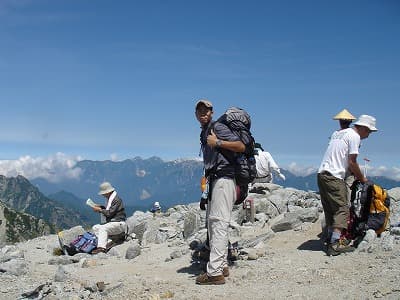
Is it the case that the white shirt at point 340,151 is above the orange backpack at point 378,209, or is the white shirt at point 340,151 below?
above

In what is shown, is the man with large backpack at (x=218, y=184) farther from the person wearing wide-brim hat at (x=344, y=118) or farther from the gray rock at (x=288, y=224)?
the gray rock at (x=288, y=224)

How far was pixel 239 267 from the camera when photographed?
9508mm

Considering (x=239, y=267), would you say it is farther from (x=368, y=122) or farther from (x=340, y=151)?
(x=368, y=122)

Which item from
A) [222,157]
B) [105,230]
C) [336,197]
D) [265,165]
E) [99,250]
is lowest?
[99,250]

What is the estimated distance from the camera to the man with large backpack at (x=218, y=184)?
27.5 ft

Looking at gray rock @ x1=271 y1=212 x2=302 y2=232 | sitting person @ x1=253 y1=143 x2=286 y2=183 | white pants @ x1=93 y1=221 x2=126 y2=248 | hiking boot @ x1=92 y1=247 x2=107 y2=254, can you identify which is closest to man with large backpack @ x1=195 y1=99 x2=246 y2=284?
gray rock @ x1=271 y1=212 x2=302 y2=232

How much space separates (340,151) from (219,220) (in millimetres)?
3117

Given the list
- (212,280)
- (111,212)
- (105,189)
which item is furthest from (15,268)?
(212,280)

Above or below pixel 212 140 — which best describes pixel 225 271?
below

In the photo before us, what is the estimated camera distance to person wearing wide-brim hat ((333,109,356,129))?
997 cm

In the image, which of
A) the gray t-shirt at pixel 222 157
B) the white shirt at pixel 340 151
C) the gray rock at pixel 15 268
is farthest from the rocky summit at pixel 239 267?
the gray t-shirt at pixel 222 157

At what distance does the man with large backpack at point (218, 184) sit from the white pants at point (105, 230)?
23.2ft

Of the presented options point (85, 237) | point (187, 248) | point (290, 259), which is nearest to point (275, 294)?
point (290, 259)

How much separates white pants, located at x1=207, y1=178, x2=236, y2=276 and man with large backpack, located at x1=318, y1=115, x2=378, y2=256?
243 centimetres
